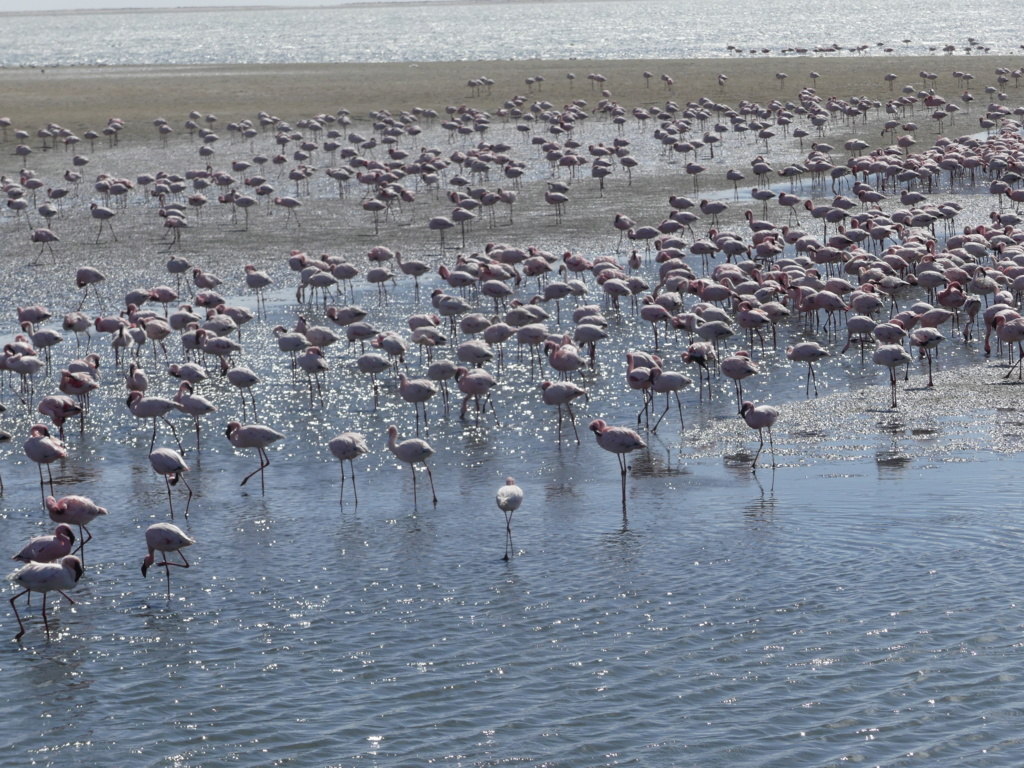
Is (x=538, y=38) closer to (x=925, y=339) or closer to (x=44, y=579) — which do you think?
(x=925, y=339)

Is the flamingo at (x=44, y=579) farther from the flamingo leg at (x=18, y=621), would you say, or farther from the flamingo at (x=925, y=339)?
the flamingo at (x=925, y=339)

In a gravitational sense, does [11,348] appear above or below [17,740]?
above

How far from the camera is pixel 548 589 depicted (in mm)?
12562

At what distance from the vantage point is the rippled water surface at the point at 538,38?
107750mm

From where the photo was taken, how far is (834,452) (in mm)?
16125

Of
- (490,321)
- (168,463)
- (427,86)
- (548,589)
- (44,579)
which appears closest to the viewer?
(44,579)

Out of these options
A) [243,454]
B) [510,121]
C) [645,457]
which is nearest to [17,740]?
[243,454]

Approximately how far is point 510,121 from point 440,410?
3679cm

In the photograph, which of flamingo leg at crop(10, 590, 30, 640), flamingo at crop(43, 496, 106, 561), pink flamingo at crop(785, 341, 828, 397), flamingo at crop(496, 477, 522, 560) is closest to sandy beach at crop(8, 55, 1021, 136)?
pink flamingo at crop(785, 341, 828, 397)

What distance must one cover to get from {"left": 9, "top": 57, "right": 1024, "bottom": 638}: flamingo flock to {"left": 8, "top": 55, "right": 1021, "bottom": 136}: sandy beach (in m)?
22.7

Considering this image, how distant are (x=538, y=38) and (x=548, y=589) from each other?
5149 inches

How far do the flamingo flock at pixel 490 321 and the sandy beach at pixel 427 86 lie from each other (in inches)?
894

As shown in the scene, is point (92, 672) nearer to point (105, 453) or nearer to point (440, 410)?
point (105, 453)

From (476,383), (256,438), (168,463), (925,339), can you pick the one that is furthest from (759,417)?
(168,463)
